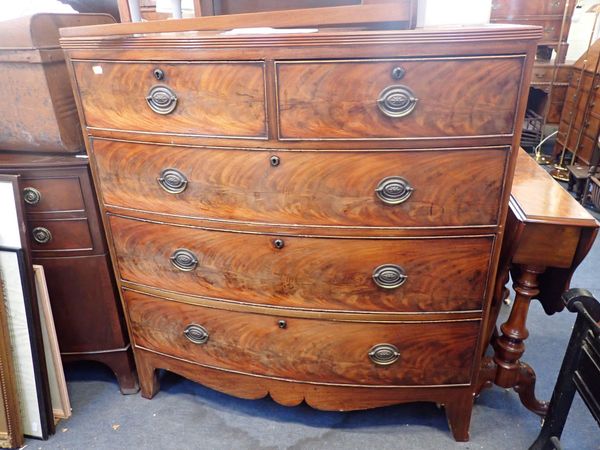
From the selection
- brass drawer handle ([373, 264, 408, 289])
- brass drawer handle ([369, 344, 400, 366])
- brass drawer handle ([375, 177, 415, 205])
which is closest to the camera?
brass drawer handle ([375, 177, 415, 205])

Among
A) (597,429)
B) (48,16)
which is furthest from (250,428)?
(48,16)

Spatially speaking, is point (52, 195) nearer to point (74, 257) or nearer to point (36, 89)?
point (74, 257)

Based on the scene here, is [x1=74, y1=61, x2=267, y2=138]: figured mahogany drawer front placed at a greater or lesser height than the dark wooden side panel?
greater

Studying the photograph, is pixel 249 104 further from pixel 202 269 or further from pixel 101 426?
pixel 101 426

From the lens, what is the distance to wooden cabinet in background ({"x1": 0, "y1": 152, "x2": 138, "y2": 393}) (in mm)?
1425

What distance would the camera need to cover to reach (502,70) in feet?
3.24

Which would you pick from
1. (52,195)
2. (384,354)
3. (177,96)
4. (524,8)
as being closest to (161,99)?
(177,96)

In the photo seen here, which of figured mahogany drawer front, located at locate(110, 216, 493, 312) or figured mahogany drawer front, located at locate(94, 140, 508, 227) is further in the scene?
figured mahogany drawer front, located at locate(110, 216, 493, 312)

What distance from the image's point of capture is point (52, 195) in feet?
4.75

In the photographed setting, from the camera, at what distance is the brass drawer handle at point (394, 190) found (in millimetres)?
→ 1113

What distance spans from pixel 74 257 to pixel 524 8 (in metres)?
4.10

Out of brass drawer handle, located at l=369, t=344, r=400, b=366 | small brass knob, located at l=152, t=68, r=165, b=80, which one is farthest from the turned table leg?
small brass knob, located at l=152, t=68, r=165, b=80

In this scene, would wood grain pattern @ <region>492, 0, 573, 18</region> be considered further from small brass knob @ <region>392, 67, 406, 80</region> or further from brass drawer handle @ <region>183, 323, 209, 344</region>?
brass drawer handle @ <region>183, 323, 209, 344</region>

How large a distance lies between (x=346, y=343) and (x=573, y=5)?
3.90 metres
